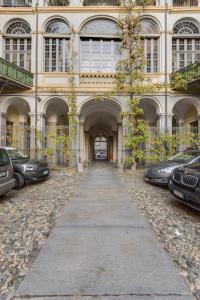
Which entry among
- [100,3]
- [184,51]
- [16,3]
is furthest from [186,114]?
[16,3]

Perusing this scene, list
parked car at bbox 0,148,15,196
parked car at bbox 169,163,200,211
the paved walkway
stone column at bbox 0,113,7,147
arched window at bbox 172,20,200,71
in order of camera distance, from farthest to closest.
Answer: arched window at bbox 172,20,200,71 → stone column at bbox 0,113,7,147 → parked car at bbox 0,148,15,196 → parked car at bbox 169,163,200,211 → the paved walkway

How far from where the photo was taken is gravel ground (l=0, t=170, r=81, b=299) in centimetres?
283

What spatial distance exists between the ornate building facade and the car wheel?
234 inches

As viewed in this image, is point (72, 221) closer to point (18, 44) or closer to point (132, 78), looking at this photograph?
point (132, 78)

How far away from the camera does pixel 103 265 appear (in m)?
2.88

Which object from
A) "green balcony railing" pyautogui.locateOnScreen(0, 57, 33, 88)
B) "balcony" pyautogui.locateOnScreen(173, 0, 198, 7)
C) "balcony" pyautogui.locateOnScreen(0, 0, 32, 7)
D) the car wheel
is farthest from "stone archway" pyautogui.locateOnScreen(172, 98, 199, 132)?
"balcony" pyautogui.locateOnScreen(0, 0, 32, 7)

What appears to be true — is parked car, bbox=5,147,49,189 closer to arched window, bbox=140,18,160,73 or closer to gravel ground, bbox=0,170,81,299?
gravel ground, bbox=0,170,81,299

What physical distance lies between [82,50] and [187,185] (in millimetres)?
13024

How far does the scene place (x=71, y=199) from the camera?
21.1 ft

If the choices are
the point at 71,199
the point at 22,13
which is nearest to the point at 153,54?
the point at 22,13

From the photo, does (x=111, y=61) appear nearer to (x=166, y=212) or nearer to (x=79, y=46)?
(x=79, y=46)

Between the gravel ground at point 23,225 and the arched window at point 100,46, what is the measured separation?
9.99 meters

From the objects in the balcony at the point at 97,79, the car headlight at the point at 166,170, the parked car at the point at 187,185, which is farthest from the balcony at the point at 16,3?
the parked car at the point at 187,185

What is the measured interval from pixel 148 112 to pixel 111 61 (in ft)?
15.4
